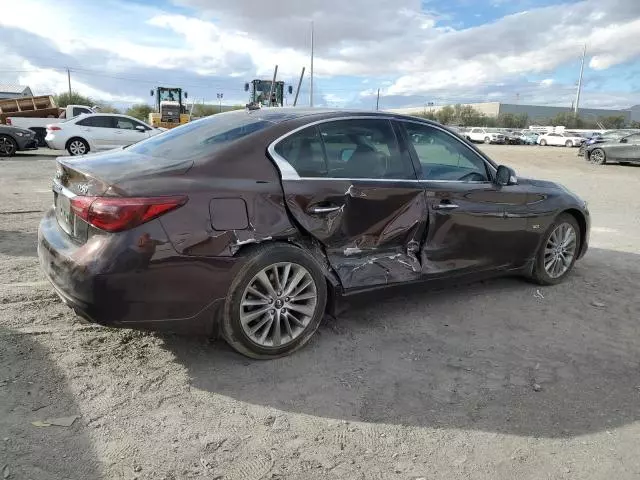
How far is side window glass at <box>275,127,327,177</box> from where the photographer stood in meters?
3.65

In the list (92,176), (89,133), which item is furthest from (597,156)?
(92,176)

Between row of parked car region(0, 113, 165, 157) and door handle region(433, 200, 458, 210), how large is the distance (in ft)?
49.5

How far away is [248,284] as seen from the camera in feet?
11.0

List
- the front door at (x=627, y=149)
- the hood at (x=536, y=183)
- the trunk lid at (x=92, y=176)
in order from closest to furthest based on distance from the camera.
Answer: the trunk lid at (x=92, y=176)
the hood at (x=536, y=183)
the front door at (x=627, y=149)

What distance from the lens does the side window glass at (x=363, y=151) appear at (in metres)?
3.89

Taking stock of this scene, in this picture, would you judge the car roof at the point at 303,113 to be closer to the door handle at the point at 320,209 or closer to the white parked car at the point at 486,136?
the door handle at the point at 320,209

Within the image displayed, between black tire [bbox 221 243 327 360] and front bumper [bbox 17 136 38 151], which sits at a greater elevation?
front bumper [bbox 17 136 38 151]

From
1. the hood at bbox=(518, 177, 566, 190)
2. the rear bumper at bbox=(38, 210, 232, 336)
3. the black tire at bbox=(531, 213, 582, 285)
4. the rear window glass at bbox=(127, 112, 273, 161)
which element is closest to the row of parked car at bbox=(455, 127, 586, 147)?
the black tire at bbox=(531, 213, 582, 285)

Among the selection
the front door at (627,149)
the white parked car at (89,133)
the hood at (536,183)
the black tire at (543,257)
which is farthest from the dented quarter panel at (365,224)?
the front door at (627,149)

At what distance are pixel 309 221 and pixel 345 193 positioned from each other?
0.35 metres

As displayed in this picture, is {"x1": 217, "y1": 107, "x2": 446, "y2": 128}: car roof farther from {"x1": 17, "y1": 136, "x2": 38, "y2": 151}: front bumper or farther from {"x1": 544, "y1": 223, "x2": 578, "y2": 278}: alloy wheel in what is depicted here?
{"x1": 17, "y1": 136, "x2": 38, "y2": 151}: front bumper

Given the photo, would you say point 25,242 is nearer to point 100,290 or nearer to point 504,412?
point 100,290

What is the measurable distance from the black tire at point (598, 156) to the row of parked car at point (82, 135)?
753 inches

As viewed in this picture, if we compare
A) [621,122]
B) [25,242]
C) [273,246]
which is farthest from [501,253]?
[621,122]
